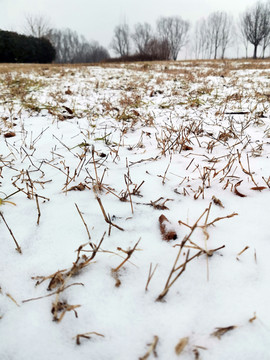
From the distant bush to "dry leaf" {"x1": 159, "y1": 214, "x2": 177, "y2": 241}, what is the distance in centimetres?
2335

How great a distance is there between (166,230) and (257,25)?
44.3 meters

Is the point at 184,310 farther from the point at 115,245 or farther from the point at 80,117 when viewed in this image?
the point at 80,117

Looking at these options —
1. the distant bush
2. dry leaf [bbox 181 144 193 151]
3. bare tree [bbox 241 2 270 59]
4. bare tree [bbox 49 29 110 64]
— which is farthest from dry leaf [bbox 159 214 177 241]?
bare tree [bbox 49 29 110 64]

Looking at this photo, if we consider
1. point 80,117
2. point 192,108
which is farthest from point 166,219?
point 192,108

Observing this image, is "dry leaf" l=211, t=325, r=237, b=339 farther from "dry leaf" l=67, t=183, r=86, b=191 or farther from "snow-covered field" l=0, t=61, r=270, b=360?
"dry leaf" l=67, t=183, r=86, b=191

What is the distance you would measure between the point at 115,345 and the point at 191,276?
30cm

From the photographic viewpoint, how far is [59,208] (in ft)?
3.36

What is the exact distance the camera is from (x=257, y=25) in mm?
33250

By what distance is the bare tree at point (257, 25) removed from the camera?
32.8m

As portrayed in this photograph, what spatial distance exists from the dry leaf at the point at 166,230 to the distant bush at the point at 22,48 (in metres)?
23.4

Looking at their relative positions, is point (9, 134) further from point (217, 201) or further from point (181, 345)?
point (181, 345)

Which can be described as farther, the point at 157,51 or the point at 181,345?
the point at 157,51

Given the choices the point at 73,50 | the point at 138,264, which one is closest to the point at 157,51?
the point at 138,264

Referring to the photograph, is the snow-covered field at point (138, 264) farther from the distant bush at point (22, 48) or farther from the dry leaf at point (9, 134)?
the distant bush at point (22, 48)
